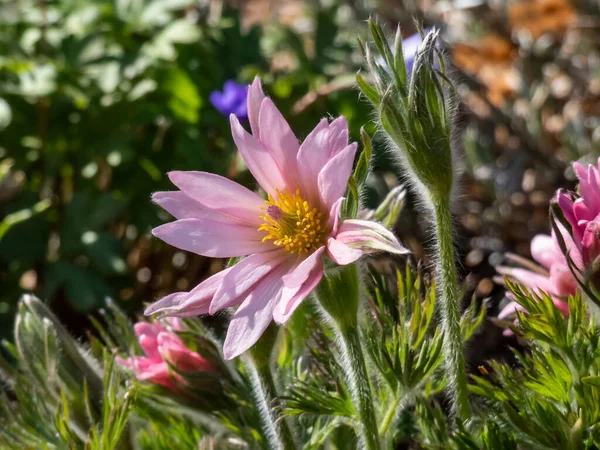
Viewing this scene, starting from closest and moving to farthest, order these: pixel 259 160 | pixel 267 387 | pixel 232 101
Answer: pixel 259 160, pixel 267 387, pixel 232 101

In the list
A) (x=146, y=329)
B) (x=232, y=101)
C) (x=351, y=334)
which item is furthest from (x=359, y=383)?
(x=232, y=101)

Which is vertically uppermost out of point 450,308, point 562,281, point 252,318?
point 252,318

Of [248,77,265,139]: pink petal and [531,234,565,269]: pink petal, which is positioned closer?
[248,77,265,139]: pink petal

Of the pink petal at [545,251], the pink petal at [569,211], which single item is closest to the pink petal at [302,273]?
the pink petal at [569,211]

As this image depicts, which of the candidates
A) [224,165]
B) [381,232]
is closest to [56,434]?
[381,232]

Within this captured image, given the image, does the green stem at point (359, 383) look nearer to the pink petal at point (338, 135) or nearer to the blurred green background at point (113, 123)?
the pink petal at point (338, 135)

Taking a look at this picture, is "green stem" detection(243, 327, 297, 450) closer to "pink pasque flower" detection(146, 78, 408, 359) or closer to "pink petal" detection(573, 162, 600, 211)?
"pink pasque flower" detection(146, 78, 408, 359)

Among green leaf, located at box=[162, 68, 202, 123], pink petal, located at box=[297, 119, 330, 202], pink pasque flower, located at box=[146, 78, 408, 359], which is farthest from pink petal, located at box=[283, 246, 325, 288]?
green leaf, located at box=[162, 68, 202, 123]

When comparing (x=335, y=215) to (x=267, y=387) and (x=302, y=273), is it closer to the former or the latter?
(x=302, y=273)
